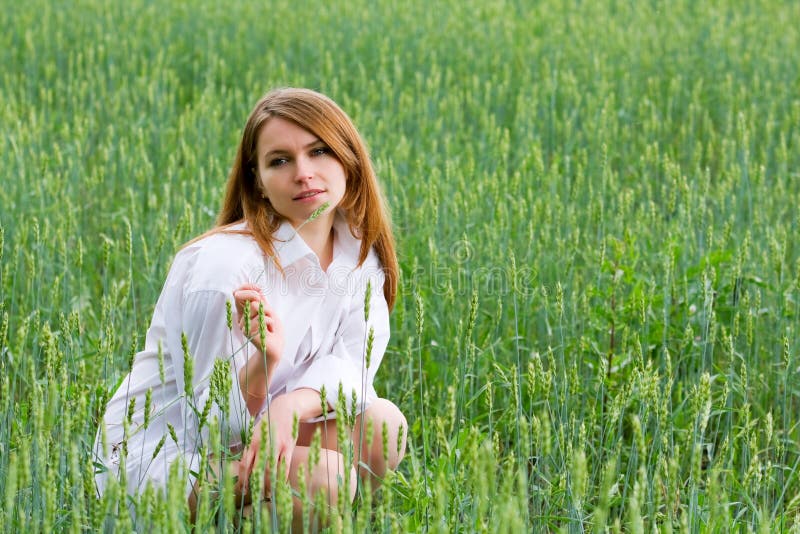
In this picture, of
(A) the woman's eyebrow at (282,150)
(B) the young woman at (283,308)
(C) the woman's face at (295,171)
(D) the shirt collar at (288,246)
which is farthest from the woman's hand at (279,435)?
(A) the woman's eyebrow at (282,150)

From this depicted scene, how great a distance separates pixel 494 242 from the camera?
9.74 feet

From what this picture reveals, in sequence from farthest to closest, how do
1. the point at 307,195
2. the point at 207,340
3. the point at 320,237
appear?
the point at 320,237 < the point at 307,195 < the point at 207,340

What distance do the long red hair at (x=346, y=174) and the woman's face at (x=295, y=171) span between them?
2 cm

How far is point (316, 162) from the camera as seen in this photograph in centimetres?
212

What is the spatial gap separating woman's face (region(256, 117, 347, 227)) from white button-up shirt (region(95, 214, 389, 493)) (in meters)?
0.07

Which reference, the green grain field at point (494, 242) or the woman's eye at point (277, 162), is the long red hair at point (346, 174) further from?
the green grain field at point (494, 242)

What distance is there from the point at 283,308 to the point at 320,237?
0.72 feet

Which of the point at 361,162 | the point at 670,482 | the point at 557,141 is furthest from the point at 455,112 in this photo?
the point at 670,482

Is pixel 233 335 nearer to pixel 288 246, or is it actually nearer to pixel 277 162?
pixel 288 246

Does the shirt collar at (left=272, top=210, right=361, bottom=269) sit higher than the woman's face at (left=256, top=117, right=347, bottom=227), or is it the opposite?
the woman's face at (left=256, top=117, right=347, bottom=227)

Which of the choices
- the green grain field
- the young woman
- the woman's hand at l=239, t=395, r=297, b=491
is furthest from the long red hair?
the woman's hand at l=239, t=395, r=297, b=491

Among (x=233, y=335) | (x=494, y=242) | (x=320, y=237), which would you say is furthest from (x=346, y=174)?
(x=494, y=242)

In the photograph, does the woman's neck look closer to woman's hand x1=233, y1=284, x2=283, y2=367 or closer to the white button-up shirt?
the white button-up shirt

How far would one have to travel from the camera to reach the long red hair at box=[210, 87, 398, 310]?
2115mm
